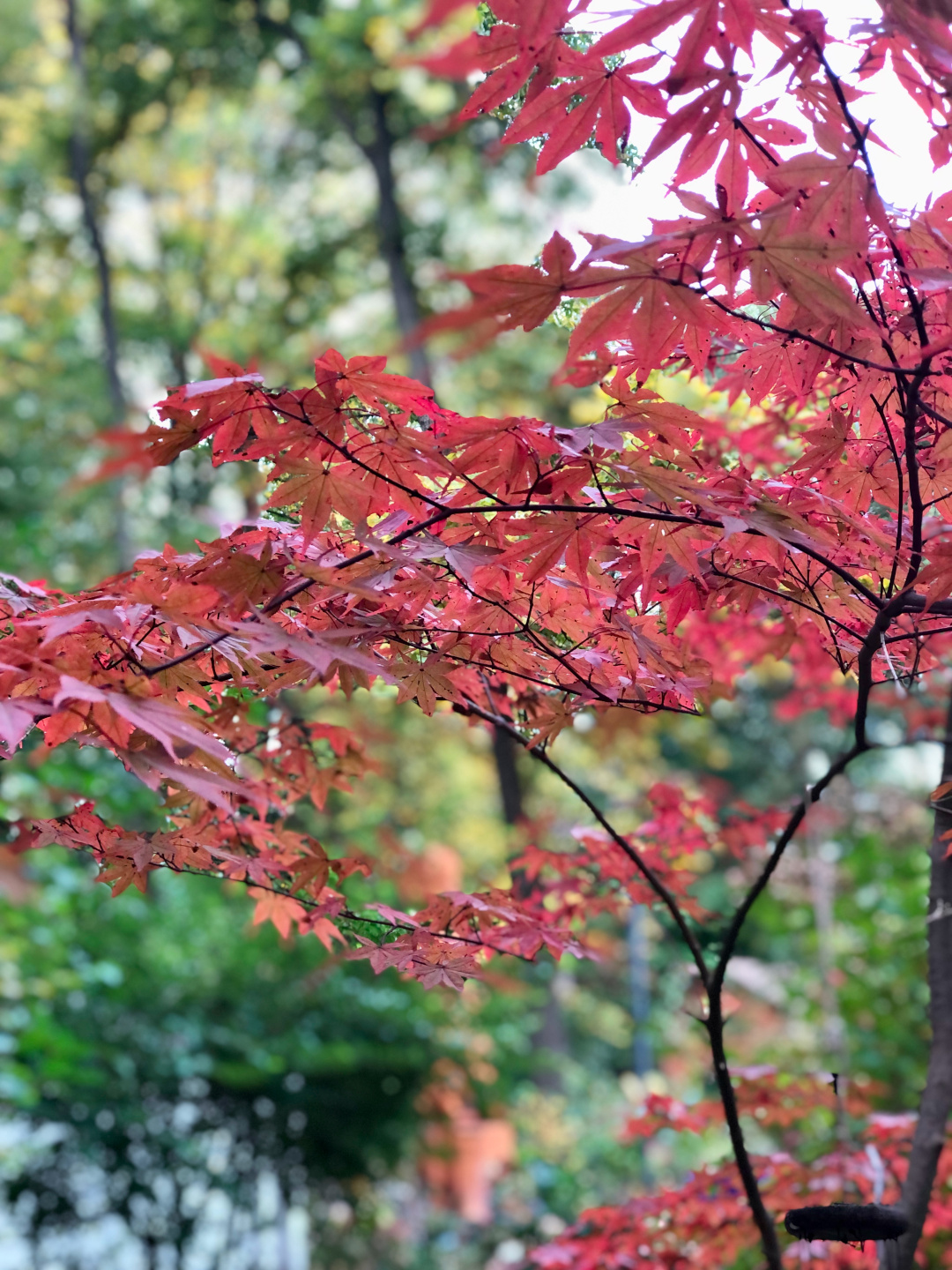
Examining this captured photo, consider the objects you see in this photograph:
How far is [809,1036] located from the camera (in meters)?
7.54

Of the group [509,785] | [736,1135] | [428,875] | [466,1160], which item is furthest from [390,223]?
[736,1135]

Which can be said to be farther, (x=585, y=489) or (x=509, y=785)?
(x=509, y=785)

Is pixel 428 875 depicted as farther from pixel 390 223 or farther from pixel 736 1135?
pixel 736 1135

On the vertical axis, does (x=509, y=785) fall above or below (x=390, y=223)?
below

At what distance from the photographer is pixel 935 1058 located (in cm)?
183

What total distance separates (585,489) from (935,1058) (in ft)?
4.34

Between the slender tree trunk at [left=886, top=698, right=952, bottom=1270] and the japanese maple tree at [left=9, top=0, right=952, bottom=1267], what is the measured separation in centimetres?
35

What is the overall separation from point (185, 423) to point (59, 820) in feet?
1.81

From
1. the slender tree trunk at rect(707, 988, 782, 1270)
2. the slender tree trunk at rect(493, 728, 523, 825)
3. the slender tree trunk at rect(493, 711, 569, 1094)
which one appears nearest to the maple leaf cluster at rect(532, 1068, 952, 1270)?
the slender tree trunk at rect(707, 988, 782, 1270)

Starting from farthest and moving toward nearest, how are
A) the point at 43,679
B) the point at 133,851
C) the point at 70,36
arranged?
the point at 70,36 → the point at 133,851 → the point at 43,679

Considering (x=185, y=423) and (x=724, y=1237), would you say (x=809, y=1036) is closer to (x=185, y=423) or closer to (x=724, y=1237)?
(x=724, y=1237)

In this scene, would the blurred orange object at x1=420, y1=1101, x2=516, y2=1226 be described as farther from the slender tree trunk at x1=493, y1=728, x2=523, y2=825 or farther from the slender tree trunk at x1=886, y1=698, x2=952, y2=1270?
the slender tree trunk at x1=886, y1=698, x2=952, y2=1270

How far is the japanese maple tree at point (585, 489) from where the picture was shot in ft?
2.76

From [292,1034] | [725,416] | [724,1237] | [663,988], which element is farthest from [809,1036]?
[725,416]
